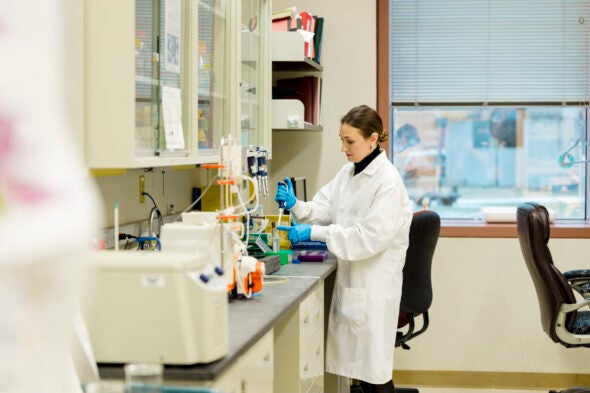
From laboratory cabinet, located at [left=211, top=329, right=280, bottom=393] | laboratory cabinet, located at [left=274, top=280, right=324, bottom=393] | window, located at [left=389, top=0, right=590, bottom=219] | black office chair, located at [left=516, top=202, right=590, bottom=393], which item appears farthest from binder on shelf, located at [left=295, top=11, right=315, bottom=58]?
laboratory cabinet, located at [left=211, top=329, right=280, bottom=393]

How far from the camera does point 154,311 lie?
175 cm

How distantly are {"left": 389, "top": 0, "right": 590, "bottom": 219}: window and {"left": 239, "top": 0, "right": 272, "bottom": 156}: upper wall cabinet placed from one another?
106 centimetres

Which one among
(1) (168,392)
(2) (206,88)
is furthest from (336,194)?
(1) (168,392)

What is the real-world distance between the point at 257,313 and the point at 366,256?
1081 mm

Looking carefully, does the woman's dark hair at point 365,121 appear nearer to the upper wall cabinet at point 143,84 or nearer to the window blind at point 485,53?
the upper wall cabinet at point 143,84

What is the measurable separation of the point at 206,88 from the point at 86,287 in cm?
236

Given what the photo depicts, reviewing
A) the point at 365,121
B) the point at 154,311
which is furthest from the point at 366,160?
the point at 154,311

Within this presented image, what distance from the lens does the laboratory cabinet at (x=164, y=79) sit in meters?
2.15

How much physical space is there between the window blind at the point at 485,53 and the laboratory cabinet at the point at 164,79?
1359mm

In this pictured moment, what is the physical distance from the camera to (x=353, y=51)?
475cm

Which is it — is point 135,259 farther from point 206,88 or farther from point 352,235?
point 352,235

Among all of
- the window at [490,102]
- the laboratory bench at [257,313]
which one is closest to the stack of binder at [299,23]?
the window at [490,102]

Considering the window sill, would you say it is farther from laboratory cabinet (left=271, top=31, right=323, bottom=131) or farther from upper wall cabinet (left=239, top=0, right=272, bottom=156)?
upper wall cabinet (left=239, top=0, right=272, bottom=156)

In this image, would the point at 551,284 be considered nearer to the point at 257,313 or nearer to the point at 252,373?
the point at 257,313
